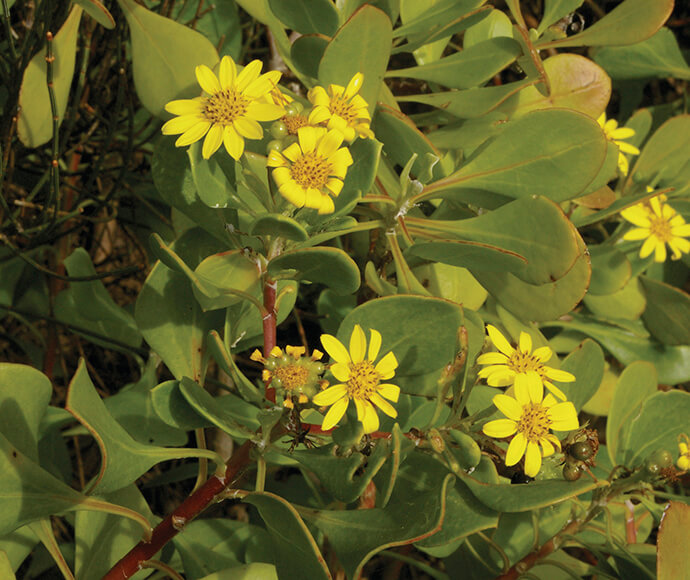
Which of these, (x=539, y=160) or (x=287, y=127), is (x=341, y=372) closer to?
(x=287, y=127)

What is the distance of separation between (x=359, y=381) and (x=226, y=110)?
1.04 ft

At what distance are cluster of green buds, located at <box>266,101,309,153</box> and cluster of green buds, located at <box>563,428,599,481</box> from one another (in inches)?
17.9

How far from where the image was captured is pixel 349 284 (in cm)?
75

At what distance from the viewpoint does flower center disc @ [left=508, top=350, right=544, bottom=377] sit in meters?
0.81

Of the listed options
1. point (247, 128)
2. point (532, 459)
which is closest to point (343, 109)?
point (247, 128)

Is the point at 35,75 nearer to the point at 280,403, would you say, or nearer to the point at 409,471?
the point at 280,403

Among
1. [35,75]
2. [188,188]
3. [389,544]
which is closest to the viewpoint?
[389,544]

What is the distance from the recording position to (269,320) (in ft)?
2.59

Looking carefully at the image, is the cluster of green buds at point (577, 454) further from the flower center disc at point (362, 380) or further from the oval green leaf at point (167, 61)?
the oval green leaf at point (167, 61)

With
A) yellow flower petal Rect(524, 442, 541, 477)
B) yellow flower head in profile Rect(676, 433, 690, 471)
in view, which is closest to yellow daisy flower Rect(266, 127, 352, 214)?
yellow flower petal Rect(524, 442, 541, 477)

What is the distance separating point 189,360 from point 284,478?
66 centimetres

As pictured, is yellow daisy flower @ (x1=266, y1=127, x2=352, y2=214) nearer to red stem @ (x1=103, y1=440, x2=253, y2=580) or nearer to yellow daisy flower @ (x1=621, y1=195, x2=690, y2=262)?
red stem @ (x1=103, y1=440, x2=253, y2=580)

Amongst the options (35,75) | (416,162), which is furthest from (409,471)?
(35,75)

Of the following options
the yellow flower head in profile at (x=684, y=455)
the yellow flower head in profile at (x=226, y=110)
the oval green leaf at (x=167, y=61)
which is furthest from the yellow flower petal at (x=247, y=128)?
the yellow flower head in profile at (x=684, y=455)
